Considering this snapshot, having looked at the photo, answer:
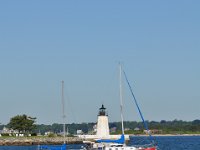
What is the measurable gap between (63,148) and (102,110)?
25.4 m

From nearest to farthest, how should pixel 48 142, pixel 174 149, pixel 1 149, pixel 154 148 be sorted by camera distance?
pixel 154 148 → pixel 174 149 → pixel 1 149 → pixel 48 142

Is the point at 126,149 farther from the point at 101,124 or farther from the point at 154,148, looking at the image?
the point at 101,124

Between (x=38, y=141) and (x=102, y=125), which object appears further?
(x=38, y=141)

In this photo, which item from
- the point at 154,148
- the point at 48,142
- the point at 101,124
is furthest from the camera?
the point at 48,142

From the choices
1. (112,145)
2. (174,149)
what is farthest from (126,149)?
(174,149)

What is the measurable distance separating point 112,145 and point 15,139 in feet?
328

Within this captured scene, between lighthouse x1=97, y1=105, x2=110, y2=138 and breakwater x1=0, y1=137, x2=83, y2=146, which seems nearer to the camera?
lighthouse x1=97, y1=105, x2=110, y2=138

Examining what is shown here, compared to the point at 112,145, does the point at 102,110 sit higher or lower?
higher

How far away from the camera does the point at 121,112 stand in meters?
97.1

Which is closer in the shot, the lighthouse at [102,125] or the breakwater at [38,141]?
the lighthouse at [102,125]

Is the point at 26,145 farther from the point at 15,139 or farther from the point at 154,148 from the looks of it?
the point at 154,148

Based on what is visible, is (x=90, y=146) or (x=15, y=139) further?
(x=15, y=139)

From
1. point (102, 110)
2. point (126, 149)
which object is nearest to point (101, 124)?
point (102, 110)

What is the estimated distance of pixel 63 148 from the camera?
98875 mm
